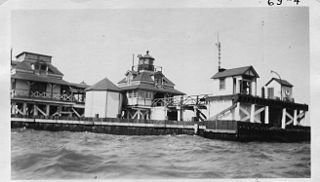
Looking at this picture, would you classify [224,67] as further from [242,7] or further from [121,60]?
[121,60]

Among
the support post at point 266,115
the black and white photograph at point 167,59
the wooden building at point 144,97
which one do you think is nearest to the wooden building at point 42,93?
the black and white photograph at point 167,59

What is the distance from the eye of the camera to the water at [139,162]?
3267 mm

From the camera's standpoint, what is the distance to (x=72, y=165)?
10.9ft

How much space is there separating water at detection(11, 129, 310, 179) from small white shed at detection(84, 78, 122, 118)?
8.06ft

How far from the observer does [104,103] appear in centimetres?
640

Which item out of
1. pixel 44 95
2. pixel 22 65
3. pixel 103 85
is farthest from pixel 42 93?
pixel 22 65

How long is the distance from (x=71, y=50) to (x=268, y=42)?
225 centimetres

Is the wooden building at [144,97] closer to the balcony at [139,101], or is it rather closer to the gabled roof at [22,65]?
the balcony at [139,101]

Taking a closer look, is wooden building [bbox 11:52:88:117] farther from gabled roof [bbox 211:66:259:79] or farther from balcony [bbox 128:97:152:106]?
gabled roof [bbox 211:66:259:79]

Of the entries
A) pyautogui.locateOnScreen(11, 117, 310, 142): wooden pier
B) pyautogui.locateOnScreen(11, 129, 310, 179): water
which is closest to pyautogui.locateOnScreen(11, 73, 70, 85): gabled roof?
pyautogui.locateOnScreen(11, 117, 310, 142): wooden pier

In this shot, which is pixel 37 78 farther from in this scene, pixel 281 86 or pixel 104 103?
pixel 281 86

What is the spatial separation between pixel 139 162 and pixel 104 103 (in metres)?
3.18

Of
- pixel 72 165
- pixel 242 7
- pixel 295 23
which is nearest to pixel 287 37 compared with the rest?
pixel 295 23

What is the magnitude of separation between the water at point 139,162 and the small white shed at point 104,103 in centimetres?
246
